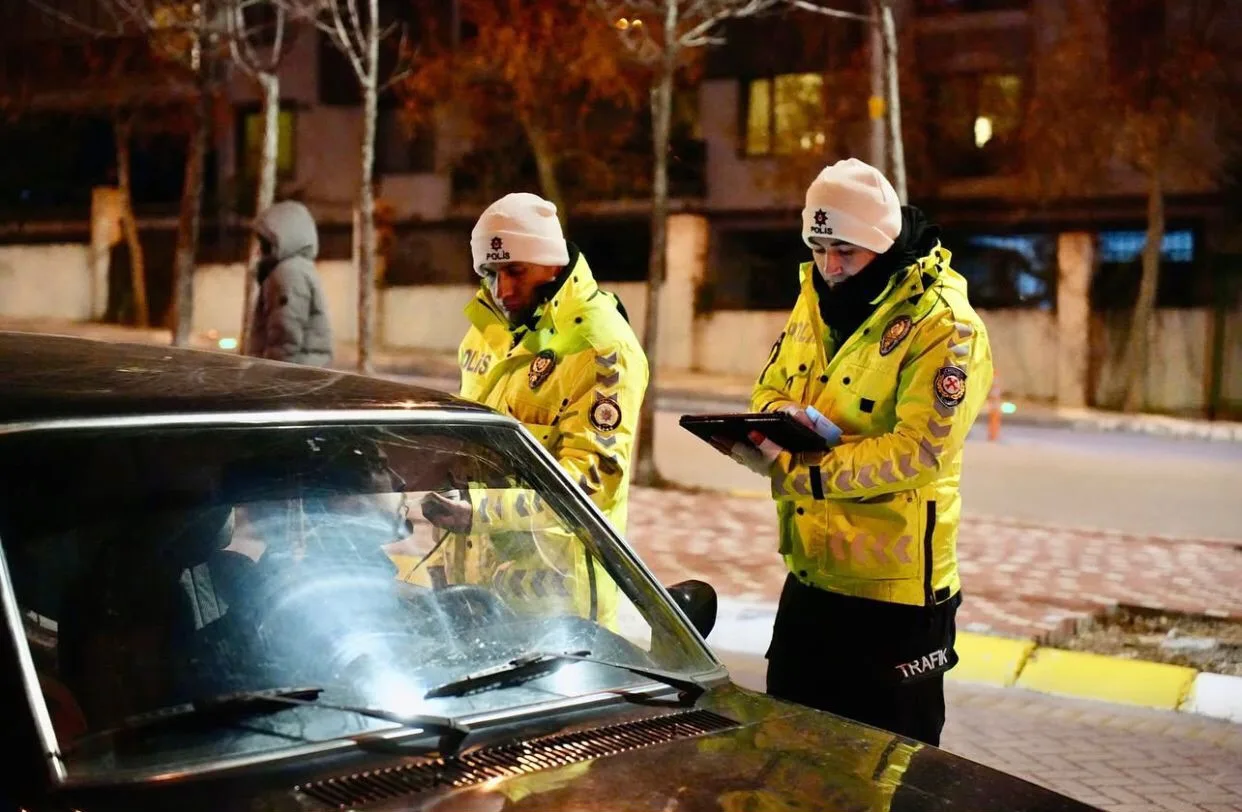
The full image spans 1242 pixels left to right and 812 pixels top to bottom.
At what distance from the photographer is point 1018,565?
9523 mm

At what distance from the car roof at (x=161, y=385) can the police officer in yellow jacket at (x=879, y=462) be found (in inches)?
42.9

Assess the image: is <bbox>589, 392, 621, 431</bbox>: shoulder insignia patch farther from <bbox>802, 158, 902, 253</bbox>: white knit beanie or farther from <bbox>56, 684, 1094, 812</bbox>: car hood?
<bbox>56, 684, 1094, 812</bbox>: car hood

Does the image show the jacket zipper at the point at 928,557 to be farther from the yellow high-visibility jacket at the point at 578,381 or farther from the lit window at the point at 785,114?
the lit window at the point at 785,114

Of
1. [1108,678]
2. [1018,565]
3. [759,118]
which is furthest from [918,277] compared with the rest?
[759,118]

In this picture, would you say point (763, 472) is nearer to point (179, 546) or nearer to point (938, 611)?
point (938, 611)

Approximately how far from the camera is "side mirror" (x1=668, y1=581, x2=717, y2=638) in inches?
123

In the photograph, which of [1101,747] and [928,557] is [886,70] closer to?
[1101,747]

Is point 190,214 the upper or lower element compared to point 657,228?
upper

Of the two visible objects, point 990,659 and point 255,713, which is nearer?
point 255,713

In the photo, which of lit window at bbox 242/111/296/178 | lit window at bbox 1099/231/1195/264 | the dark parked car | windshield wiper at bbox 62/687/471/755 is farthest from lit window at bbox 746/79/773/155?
windshield wiper at bbox 62/687/471/755

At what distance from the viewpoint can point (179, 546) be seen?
2.54m

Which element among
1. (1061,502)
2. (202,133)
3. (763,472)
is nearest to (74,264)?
(202,133)

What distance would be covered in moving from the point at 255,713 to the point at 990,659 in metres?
5.28

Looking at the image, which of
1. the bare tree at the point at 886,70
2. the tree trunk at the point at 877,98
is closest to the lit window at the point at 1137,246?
the bare tree at the point at 886,70
